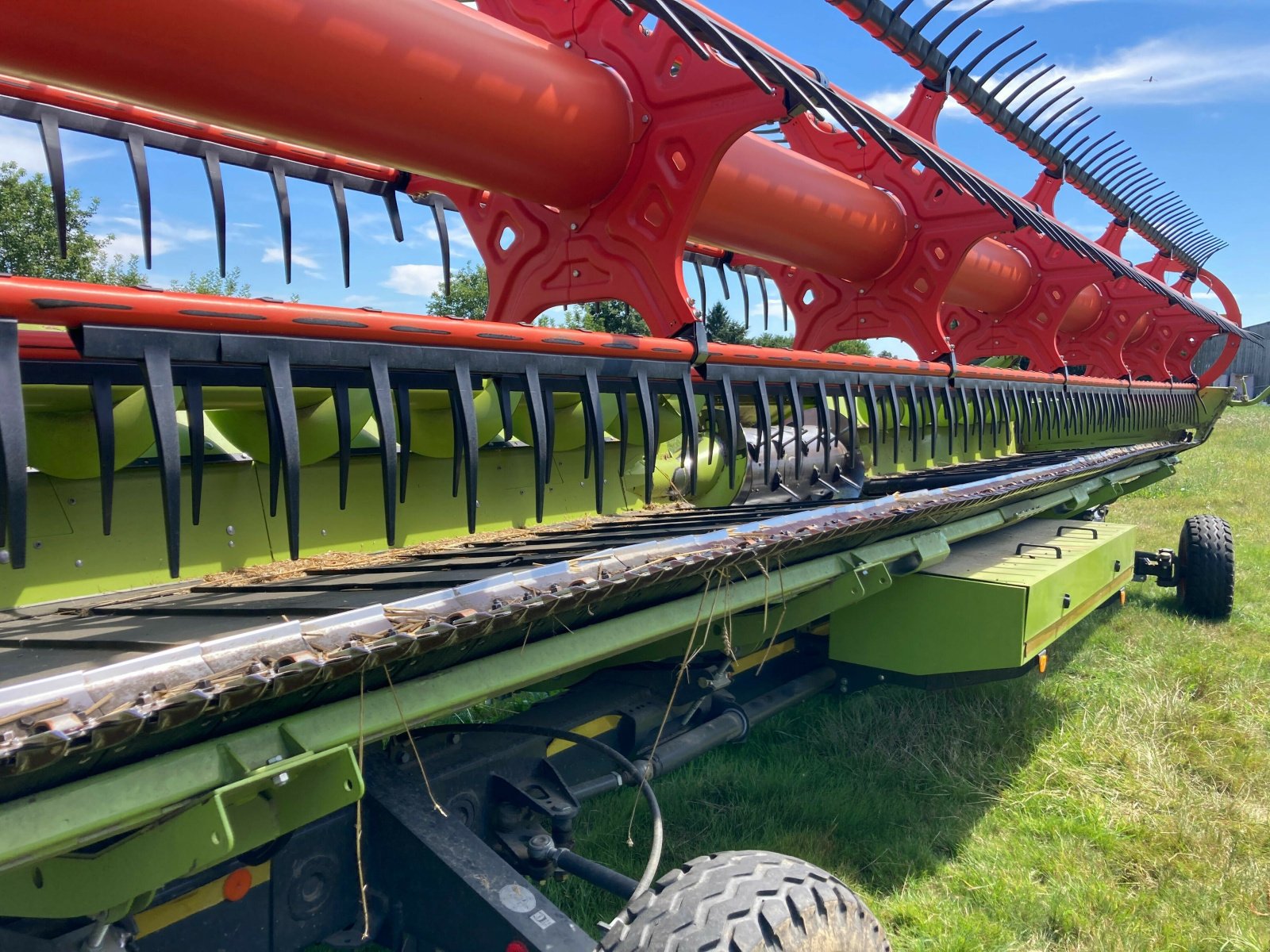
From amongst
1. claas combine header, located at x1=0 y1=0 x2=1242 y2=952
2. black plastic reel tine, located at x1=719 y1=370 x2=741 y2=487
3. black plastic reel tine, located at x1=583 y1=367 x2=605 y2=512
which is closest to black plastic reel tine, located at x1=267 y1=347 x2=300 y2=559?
claas combine header, located at x1=0 y1=0 x2=1242 y2=952

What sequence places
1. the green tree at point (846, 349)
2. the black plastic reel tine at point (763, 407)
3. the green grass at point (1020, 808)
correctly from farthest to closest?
the green tree at point (846, 349) < the black plastic reel tine at point (763, 407) < the green grass at point (1020, 808)

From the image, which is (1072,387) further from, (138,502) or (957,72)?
(138,502)

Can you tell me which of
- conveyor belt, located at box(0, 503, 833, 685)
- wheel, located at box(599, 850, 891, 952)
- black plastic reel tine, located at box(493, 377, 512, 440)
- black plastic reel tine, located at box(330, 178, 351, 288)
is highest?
black plastic reel tine, located at box(330, 178, 351, 288)

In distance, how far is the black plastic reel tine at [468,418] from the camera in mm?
1815

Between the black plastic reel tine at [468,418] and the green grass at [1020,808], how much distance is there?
1.41 meters

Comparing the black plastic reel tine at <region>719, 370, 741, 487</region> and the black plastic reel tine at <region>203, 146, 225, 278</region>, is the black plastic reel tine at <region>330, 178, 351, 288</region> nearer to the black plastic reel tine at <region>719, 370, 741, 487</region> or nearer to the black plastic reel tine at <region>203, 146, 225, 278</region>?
the black plastic reel tine at <region>203, 146, 225, 278</region>

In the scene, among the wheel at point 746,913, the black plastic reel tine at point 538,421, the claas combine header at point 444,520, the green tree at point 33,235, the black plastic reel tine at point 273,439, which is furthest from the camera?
the green tree at point 33,235

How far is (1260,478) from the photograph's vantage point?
12.3 m

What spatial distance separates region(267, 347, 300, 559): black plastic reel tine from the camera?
4.85 feet

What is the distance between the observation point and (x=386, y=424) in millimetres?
1706

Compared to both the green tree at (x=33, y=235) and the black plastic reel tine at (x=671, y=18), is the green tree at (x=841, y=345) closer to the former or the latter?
the black plastic reel tine at (x=671, y=18)

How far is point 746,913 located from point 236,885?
856 mm

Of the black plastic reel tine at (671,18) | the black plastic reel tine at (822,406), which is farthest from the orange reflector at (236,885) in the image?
the black plastic reel tine at (671,18)

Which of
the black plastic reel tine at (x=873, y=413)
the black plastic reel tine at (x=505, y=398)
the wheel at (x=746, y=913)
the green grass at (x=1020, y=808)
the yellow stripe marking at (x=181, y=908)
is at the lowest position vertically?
the green grass at (x=1020, y=808)
